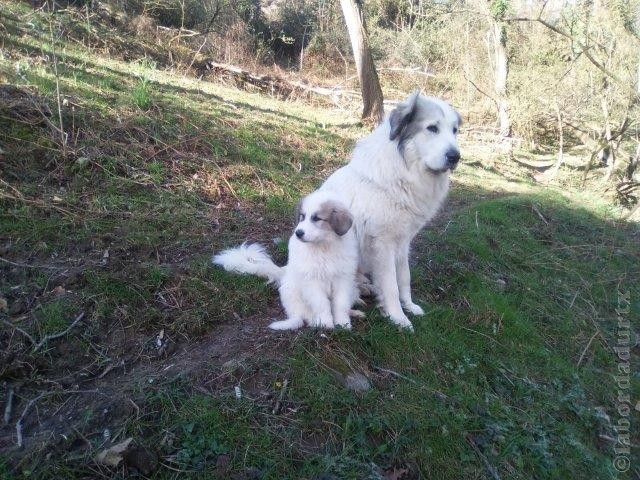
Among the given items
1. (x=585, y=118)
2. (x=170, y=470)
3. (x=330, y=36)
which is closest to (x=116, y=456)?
(x=170, y=470)

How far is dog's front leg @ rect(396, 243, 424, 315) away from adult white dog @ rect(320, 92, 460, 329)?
0.02 metres

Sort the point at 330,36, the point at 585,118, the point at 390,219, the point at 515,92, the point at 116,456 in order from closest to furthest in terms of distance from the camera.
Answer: the point at 116,456 < the point at 390,219 < the point at 585,118 < the point at 515,92 < the point at 330,36

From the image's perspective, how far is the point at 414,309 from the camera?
407 cm

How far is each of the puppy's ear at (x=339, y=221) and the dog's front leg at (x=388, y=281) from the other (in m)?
0.46

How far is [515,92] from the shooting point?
559 inches

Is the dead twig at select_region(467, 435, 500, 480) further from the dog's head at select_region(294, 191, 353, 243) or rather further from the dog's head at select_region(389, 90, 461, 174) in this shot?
the dog's head at select_region(389, 90, 461, 174)

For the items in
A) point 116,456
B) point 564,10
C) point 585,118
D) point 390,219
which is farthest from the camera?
point 585,118

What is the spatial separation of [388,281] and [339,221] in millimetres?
714

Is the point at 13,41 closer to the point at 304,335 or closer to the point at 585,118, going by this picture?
the point at 304,335

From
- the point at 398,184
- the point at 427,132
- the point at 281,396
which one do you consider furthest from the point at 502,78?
the point at 281,396

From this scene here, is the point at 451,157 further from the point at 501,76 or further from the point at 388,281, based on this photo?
the point at 501,76

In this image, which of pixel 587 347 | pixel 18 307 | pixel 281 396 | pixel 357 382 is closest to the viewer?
pixel 281 396

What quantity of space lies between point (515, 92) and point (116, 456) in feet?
49.0

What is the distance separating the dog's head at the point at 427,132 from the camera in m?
3.63
